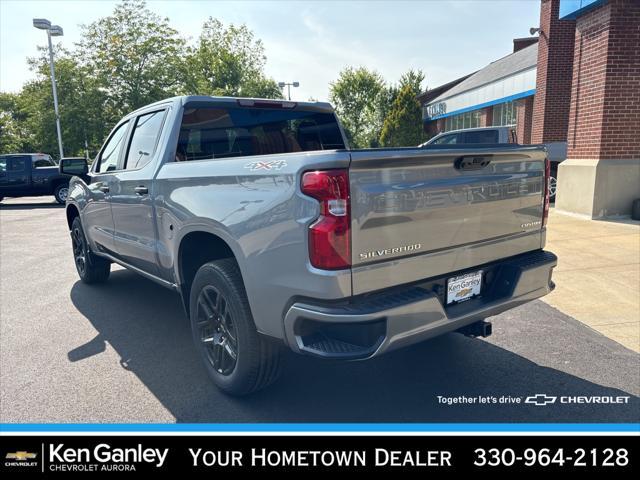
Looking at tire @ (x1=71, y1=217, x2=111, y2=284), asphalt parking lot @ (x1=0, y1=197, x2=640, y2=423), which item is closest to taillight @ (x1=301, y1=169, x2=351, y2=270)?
asphalt parking lot @ (x1=0, y1=197, x2=640, y2=423)

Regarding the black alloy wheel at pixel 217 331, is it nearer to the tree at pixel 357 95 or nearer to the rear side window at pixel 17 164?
the rear side window at pixel 17 164

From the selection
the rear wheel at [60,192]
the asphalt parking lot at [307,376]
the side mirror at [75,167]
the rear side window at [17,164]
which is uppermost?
the side mirror at [75,167]

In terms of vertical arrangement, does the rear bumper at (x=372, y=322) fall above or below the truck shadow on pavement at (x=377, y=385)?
above

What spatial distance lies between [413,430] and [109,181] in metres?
3.68

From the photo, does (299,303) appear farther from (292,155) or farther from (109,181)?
(109,181)

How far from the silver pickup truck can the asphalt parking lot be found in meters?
0.33

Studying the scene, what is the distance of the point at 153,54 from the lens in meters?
31.3

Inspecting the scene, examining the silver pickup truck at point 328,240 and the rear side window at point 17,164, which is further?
the rear side window at point 17,164

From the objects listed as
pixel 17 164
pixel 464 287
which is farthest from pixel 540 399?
pixel 17 164

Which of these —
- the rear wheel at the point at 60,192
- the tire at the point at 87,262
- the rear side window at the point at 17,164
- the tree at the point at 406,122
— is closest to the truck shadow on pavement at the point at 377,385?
the tire at the point at 87,262

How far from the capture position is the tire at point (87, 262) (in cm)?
602

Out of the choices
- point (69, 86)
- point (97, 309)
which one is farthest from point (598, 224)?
point (69, 86)

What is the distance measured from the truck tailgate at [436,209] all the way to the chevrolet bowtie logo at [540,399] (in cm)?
94

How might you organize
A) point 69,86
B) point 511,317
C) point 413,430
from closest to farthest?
point 413,430, point 511,317, point 69,86
